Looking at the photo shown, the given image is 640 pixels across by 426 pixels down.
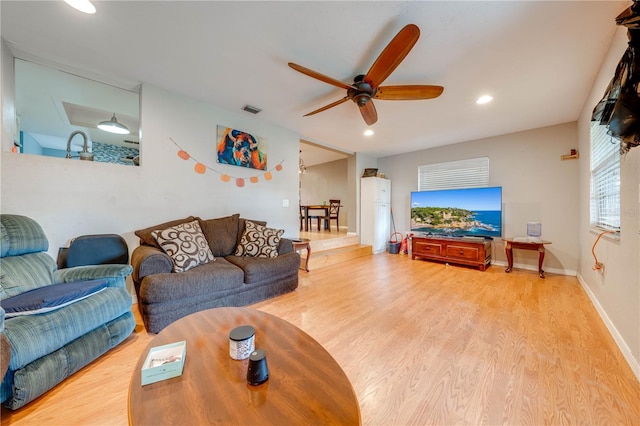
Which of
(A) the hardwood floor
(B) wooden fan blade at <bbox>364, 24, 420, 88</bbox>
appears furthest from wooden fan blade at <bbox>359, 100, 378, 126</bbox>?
(A) the hardwood floor

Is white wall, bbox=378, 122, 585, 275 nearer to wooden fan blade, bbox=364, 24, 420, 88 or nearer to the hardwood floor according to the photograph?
the hardwood floor

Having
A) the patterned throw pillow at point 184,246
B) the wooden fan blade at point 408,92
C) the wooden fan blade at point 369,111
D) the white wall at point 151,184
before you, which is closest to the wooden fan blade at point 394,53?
the wooden fan blade at point 408,92

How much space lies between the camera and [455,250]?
4062 mm

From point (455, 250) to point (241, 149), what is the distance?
3.96 meters

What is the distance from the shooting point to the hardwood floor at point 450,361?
118 centimetres

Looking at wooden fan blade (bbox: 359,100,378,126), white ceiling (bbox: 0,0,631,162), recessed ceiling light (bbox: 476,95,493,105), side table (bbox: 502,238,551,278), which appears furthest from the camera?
side table (bbox: 502,238,551,278)

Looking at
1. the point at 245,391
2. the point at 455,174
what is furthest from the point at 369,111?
the point at 455,174

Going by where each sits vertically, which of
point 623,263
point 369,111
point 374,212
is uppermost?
point 369,111

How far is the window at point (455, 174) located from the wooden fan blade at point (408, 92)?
286 cm

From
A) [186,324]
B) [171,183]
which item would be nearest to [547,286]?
[186,324]

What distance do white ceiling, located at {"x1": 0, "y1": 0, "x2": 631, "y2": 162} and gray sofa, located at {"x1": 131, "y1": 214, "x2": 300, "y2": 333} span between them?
164 cm

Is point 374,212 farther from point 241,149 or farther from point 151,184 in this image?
point 151,184

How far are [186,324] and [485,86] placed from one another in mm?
3490

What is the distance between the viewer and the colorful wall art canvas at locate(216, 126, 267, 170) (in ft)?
10.5
